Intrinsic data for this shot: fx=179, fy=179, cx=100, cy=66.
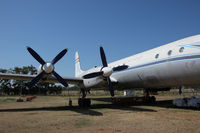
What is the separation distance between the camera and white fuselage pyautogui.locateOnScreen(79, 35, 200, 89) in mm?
10172

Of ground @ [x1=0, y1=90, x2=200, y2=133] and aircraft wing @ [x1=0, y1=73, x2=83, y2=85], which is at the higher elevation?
aircraft wing @ [x1=0, y1=73, x2=83, y2=85]

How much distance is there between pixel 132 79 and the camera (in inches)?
558

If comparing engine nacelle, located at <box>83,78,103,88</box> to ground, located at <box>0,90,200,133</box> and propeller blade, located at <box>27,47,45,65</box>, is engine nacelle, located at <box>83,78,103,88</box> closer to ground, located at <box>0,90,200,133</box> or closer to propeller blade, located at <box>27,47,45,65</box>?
ground, located at <box>0,90,200,133</box>

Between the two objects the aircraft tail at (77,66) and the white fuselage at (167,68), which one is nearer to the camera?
the white fuselage at (167,68)

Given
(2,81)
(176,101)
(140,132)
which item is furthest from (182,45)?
(2,81)

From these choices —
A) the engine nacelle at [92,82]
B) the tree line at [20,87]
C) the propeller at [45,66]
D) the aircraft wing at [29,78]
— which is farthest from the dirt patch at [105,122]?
the tree line at [20,87]

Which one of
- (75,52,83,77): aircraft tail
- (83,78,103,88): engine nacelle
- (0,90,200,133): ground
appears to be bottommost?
(0,90,200,133): ground

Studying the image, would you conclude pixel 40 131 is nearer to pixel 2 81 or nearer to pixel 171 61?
pixel 171 61

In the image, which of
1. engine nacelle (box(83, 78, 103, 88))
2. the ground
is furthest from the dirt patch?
engine nacelle (box(83, 78, 103, 88))

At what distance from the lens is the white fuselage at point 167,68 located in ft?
33.4

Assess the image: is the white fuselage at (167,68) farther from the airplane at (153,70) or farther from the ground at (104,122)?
the ground at (104,122)

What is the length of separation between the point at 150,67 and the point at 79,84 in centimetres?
687

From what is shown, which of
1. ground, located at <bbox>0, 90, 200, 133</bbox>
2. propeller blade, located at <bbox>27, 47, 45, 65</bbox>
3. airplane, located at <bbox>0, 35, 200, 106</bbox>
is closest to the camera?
ground, located at <bbox>0, 90, 200, 133</bbox>

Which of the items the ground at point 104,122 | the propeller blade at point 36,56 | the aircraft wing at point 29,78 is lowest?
the ground at point 104,122
